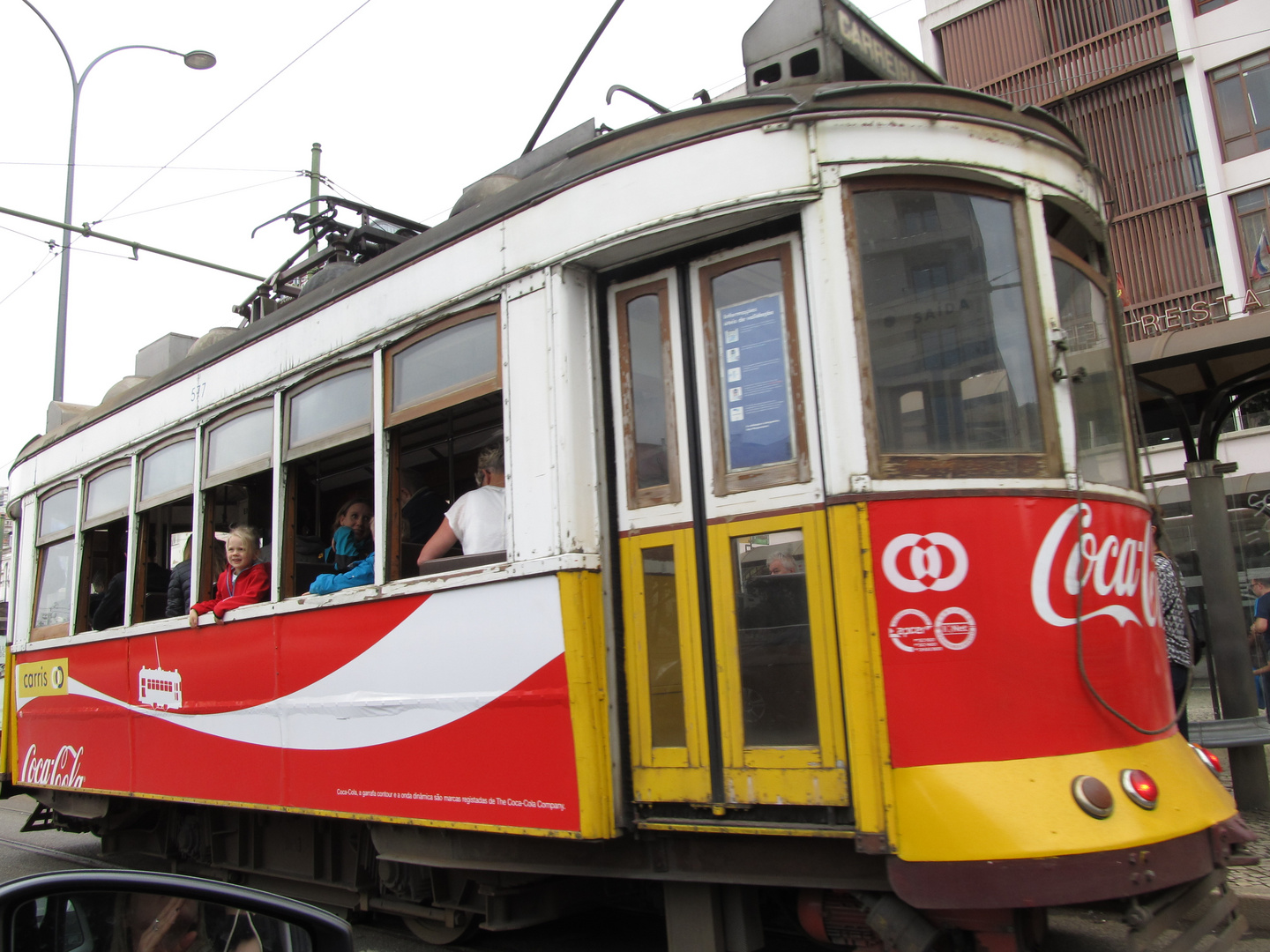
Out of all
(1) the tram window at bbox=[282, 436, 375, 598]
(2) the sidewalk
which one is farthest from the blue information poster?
(1) the tram window at bbox=[282, 436, 375, 598]

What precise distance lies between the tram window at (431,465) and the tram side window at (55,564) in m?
2.73

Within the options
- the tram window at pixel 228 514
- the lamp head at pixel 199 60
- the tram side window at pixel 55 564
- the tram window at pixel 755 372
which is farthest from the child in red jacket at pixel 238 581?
the lamp head at pixel 199 60

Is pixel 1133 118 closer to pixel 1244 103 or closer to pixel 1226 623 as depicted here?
pixel 1244 103

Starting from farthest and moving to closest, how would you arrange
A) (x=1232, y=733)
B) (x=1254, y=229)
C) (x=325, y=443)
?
(x=1254, y=229) < (x=1232, y=733) < (x=325, y=443)

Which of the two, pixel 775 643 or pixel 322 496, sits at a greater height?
pixel 322 496

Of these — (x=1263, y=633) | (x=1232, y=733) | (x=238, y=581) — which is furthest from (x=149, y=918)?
(x=1263, y=633)

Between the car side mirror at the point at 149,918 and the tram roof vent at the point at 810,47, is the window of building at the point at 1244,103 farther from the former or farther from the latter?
the car side mirror at the point at 149,918

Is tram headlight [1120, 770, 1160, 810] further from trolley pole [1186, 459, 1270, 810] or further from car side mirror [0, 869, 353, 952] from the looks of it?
trolley pole [1186, 459, 1270, 810]

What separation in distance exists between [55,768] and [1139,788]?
6.86 m

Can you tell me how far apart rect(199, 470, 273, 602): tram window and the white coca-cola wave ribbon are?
119cm

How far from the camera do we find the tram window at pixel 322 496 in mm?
5320

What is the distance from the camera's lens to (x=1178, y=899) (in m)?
3.00

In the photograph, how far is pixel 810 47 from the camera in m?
3.72

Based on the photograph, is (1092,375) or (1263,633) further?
(1263,633)
